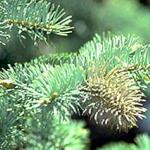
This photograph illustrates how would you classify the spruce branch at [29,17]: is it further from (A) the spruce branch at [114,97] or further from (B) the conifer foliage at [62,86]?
(A) the spruce branch at [114,97]

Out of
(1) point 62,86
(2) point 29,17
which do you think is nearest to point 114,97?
(1) point 62,86

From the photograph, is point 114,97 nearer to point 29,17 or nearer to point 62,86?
point 62,86

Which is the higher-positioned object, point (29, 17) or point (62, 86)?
point (29, 17)

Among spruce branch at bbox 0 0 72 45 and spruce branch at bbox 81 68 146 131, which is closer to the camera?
spruce branch at bbox 81 68 146 131

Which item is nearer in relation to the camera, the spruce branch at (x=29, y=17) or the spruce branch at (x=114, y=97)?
the spruce branch at (x=114, y=97)

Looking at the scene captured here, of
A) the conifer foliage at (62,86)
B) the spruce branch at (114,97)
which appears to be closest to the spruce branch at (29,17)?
the conifer foliage at (62,86)

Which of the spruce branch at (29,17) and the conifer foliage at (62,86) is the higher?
the spruce branch at (29,17)

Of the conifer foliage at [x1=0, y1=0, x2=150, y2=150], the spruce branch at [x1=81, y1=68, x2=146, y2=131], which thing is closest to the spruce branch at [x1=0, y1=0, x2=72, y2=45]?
the conifer foliage at [x1=0, y1=0, x2=150, y2=150]

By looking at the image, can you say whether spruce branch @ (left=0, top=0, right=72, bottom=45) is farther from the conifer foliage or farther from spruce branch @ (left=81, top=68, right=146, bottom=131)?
spruce branch @ (left=81, top=68, right=146, bottom=131)

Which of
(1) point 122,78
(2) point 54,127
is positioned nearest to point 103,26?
(2) point 54,127

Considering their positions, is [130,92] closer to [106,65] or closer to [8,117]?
[106,65]
